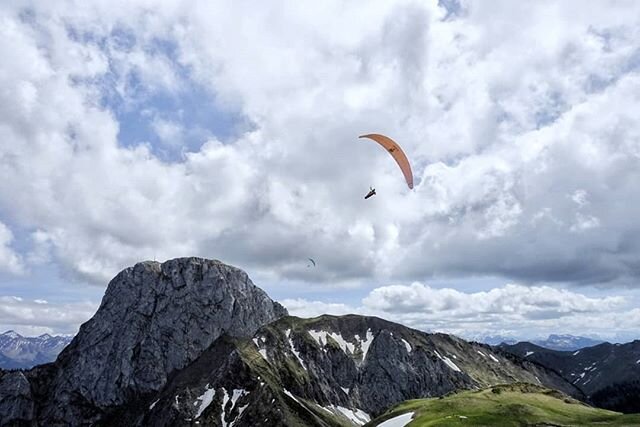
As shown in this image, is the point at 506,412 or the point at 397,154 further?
the point at 506,412

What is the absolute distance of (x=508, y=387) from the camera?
539 ft

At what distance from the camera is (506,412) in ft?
402

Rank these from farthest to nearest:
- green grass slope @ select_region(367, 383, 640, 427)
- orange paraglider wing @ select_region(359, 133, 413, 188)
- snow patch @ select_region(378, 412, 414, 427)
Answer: snow patch @ select_region(378, 412, 414, 427) < green grass slope @ select_region(367, 383, 640, 427) < orange paraglider wing @ select_region(359, 133, 413, 188)

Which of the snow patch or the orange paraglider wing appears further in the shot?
the snow patch

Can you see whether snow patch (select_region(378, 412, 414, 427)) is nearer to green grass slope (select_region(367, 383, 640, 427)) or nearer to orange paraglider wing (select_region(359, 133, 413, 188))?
green grass slope (select_region(367, 383, 640, 427))

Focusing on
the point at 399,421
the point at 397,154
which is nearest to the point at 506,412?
the point at 399,421

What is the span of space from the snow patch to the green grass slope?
5.60 ft

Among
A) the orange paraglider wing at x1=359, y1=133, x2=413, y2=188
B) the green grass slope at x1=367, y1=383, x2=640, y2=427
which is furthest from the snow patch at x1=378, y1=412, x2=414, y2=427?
the orange paraglider wing at x1=359, y1=133, x2=413, y2=188

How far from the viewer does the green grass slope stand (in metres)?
115

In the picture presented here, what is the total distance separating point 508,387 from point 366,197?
4624 inches

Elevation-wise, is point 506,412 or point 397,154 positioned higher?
point 397,154

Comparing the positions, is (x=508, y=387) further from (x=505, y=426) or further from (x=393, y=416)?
(x=505, y=426)

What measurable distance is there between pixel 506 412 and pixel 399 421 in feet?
80.9

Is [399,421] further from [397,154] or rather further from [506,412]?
[397,154]
